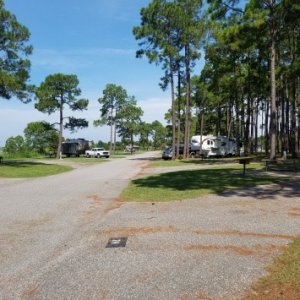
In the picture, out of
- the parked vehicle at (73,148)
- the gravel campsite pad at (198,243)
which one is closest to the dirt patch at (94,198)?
the gravel campsite pad at (198,243)

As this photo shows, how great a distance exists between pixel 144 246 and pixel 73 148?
59034mm

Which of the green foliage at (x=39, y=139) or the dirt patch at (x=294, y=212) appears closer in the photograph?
the dirt patch at (x=294, y=212)

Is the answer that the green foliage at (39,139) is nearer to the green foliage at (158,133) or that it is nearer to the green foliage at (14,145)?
the green foliage at (14,145)

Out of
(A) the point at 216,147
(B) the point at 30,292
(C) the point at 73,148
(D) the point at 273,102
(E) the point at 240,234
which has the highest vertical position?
(D) the point at 273,102

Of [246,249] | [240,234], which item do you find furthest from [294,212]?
[246,249]

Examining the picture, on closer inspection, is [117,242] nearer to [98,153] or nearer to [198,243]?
[198,243]

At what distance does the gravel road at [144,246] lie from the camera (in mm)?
5008

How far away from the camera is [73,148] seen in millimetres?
64625

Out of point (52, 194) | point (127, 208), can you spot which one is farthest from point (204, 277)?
point (52, 194)

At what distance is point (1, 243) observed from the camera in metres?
7.39

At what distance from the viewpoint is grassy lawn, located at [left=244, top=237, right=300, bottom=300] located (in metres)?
4.58

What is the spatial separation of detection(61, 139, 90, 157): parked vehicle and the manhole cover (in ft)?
190

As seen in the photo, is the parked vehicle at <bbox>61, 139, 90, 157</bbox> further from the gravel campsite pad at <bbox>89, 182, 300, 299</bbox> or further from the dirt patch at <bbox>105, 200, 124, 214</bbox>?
the gravel campsite pad at <bbox>89, 182, 300, 299</bbox>

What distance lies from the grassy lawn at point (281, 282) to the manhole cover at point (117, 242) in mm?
2508
